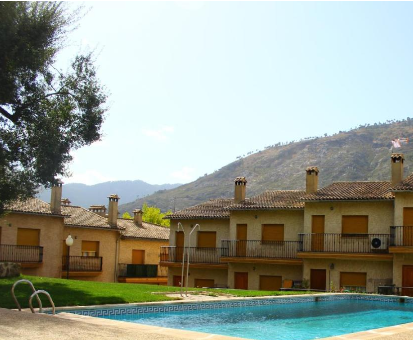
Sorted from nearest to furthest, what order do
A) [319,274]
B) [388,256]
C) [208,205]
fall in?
1. [388,256]
2. [319,274]
3. [208,205]

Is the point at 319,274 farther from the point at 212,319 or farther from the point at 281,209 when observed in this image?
the point at 212,319

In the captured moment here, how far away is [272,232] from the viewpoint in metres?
31.8

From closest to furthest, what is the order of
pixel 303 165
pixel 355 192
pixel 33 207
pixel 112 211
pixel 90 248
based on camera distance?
pixel 355 192, pixel 33 207, pixel 90 248, pixel 112 211, pixel 303 165

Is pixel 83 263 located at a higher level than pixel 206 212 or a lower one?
lower

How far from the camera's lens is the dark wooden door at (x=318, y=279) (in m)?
29.1

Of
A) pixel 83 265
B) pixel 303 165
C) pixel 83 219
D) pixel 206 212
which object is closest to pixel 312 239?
pixel 206 212

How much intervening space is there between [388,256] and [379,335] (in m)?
18.5

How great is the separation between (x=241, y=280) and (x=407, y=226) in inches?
399

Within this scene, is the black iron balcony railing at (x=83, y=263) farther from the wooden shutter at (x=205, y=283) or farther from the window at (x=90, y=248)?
the wooden shutter at (x=205, y=283)

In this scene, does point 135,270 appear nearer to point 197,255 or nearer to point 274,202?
point 197,255

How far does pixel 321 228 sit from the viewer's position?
29.6 m

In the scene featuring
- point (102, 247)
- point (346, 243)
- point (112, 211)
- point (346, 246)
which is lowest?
point (102, 247)

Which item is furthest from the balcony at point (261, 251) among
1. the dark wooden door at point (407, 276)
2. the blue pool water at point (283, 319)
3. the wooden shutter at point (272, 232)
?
the blue pool water at point (283, 319)

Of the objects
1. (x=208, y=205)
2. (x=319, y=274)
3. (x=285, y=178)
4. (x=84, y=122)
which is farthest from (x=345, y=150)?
(x=84, y=122)
